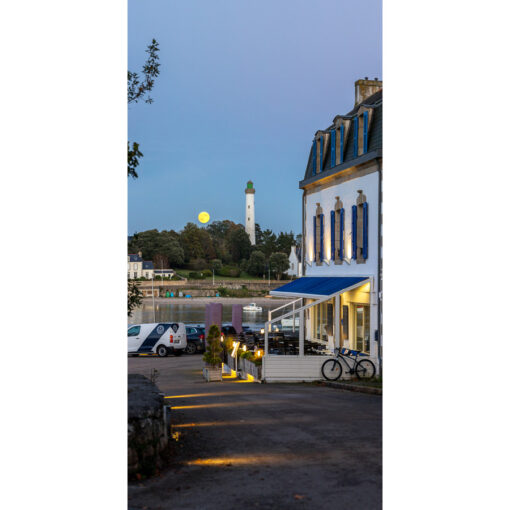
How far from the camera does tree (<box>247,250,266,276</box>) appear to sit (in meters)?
118

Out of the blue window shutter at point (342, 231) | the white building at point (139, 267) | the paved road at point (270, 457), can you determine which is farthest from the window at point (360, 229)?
the white building at point (139, 267)

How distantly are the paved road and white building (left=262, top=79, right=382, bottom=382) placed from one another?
5.64 m

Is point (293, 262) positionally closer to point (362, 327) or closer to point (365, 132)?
point (362, 327)

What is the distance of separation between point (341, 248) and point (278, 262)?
95.5 meters

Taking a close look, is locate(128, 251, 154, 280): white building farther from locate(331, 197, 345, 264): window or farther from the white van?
locate(331, 197, 345, 264): window

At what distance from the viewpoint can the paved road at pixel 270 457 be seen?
496 centimetres

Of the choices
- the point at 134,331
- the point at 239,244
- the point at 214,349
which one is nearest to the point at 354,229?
the point at 214,349

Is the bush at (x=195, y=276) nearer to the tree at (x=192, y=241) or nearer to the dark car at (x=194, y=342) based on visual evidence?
the tree at (x=192, y=241)

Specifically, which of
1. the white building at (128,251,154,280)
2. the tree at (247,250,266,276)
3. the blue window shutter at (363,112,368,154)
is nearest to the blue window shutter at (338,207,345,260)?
the blue window shutter at (363,112,368,154)
